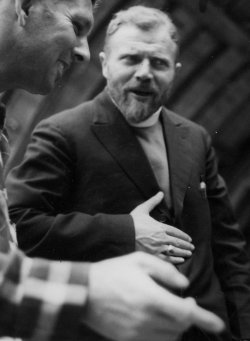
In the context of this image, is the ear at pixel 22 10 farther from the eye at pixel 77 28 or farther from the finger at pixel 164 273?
the finger at pixel 164 273

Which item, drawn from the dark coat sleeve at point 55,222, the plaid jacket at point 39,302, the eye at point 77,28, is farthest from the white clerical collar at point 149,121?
the plaid jacket at point 39,302

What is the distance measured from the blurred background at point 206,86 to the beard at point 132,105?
30.5 inches

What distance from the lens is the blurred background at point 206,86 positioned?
7.49 ft

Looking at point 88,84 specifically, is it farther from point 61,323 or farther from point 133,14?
point 61,323

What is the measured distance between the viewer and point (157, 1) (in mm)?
2238

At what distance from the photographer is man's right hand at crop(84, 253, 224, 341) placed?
0.54 m

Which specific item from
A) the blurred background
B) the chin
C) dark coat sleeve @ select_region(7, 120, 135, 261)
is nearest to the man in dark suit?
dark coat sleeve @ select_region(7, 120, 135, 261)

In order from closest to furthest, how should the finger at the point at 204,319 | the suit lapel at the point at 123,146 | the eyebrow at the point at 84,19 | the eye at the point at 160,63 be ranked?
the finger at the point at 204,319 < the eyebrow at the point at 84,19 < the suit lapel at the point at 123,146 < the eye at the point at 160,63

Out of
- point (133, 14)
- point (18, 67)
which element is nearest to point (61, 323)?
point (18, 67)

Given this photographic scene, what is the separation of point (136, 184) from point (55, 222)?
21 cm

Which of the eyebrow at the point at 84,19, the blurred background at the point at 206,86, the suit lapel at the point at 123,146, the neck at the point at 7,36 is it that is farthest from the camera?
the blurred background at the point at 206,86

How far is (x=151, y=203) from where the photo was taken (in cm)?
139

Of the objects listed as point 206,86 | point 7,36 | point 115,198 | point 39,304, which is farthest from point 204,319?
point 206,86

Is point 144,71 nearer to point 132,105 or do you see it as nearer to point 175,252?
point 132,105
